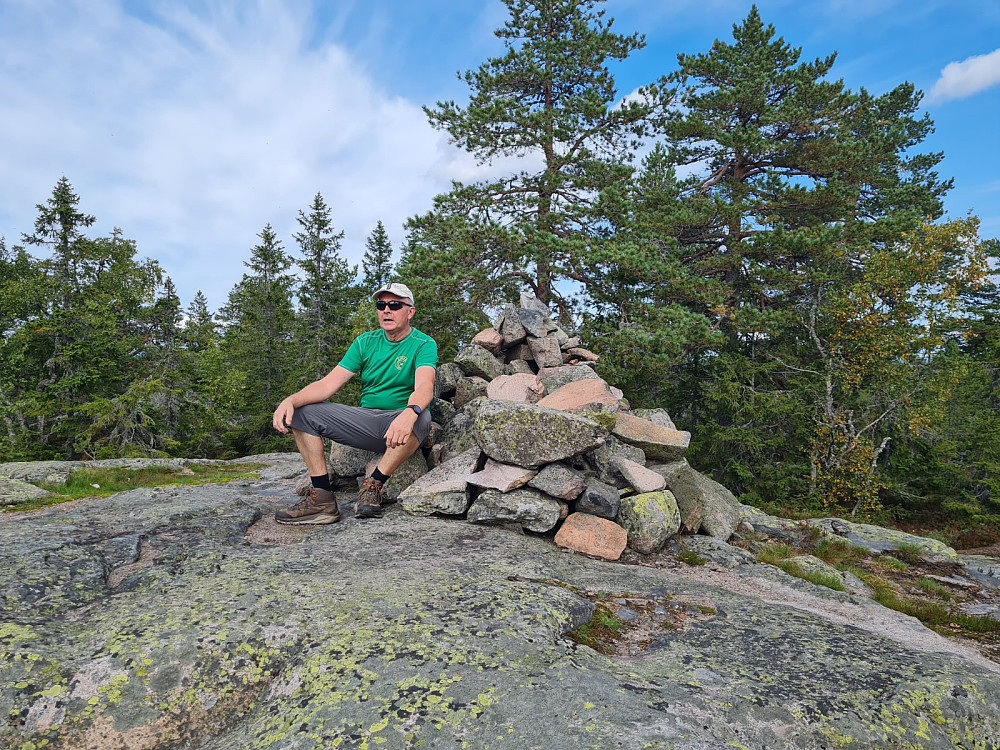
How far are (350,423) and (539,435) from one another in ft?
7.01

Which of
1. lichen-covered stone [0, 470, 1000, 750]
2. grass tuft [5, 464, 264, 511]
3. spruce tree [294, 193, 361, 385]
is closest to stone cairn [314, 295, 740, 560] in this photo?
lichen-covered stone [0, 470, 1000, 750]

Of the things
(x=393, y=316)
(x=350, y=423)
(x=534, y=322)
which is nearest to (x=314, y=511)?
(x=350, y=423)

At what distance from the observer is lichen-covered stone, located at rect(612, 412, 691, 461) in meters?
7.35

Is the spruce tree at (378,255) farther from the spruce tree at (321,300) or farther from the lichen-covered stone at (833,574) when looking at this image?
the lichen-covered stone at (833,574)

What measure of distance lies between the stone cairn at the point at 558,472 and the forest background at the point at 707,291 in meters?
5.03

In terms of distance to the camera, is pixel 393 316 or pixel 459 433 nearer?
pixel 393 316

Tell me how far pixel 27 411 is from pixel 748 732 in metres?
24.6

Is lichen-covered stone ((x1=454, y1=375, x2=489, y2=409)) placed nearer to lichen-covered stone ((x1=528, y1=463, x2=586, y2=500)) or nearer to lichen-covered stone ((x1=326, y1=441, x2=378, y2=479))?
lichen-covered stone ((x1=326, y1=441, x2=378, y2=479))

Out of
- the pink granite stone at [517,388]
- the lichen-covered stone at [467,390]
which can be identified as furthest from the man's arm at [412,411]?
the lichen-covered stone at [467,390]

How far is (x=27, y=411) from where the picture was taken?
1841 centimetres

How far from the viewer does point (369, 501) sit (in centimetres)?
553

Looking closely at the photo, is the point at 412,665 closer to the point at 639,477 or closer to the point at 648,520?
the point at 648,520

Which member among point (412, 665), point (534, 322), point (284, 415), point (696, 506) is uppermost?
point (534, 322)

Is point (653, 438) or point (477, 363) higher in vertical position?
point (477, 363)
